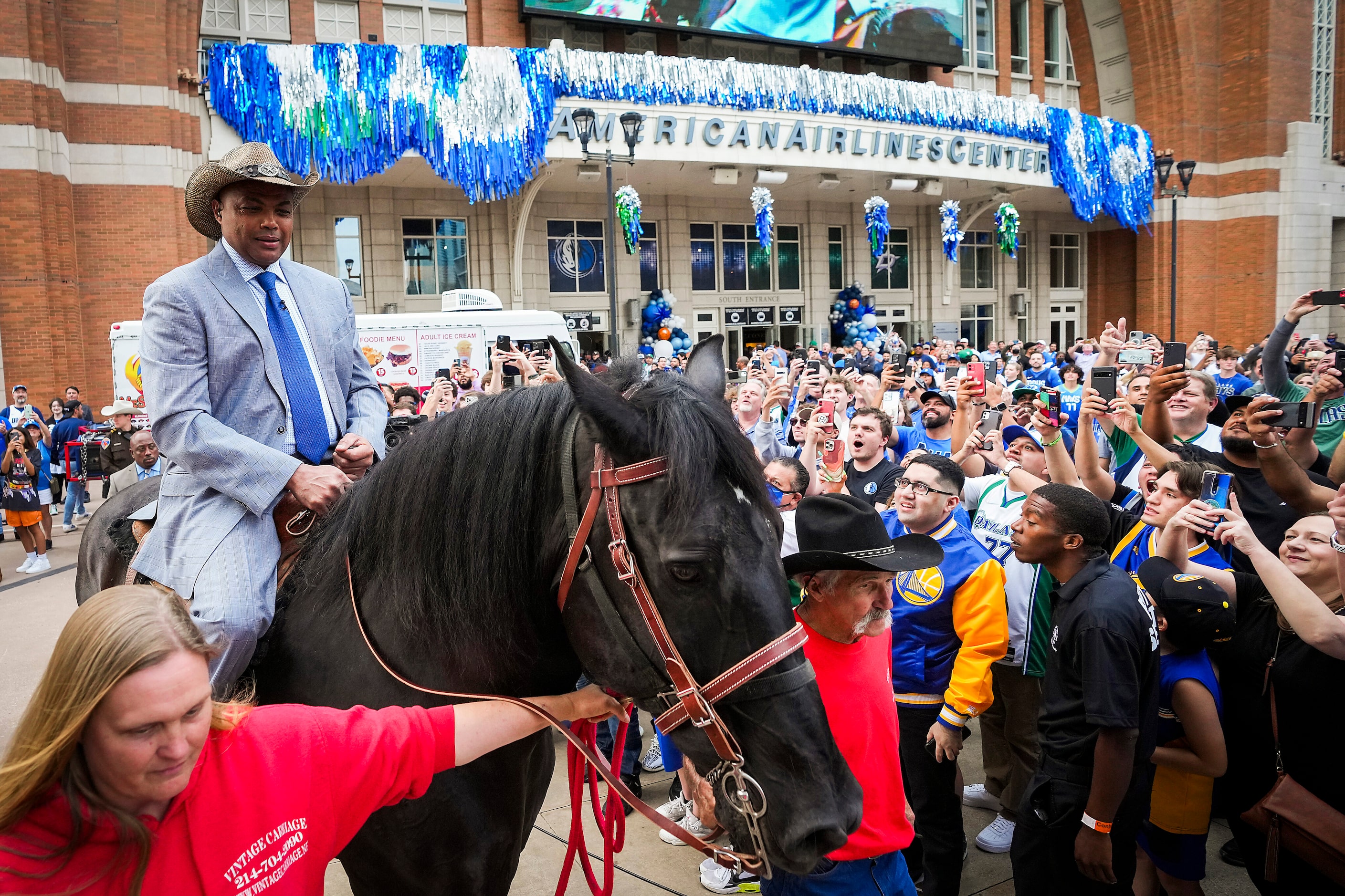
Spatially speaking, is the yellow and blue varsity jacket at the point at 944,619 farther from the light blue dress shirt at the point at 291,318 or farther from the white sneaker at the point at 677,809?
the light blue dress shirt at the point at 291,318

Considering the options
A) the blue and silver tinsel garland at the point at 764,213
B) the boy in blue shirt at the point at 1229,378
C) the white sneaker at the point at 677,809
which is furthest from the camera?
the blue and silver tinsel garland at the point at 764,213

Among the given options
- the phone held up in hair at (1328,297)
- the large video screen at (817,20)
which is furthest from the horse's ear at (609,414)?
the large video screen at (817,20)

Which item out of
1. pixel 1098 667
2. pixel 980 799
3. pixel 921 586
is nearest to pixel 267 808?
pixel 1098 667

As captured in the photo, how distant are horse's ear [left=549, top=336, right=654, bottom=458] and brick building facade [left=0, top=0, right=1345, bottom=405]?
19.5 m

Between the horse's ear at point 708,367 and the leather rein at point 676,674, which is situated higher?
the horse's ear at point 708,367

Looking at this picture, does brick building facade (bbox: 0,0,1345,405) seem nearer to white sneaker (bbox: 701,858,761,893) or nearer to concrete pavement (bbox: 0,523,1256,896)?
concrete pavement (bbox: 0,523,1256,896)

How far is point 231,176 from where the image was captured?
99.0 inches

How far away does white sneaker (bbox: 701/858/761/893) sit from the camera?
4117 mm

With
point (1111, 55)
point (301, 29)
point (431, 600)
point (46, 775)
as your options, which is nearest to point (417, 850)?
point (431, 600)

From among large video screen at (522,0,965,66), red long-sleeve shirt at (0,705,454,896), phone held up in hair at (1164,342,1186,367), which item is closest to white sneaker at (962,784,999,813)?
phone held up in hair at (1164,342,1186,367)

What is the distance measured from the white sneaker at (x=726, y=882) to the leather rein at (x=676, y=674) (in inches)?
102

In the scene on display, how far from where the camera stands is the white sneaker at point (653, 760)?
5.61 meters

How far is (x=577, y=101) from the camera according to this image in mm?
19484

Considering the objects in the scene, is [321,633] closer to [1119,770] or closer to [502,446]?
[502,446]
